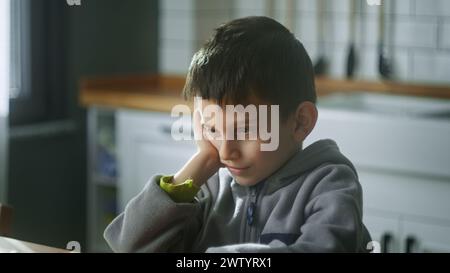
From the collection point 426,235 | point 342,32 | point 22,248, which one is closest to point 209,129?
point 22,248

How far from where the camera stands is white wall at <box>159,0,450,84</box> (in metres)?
1.02

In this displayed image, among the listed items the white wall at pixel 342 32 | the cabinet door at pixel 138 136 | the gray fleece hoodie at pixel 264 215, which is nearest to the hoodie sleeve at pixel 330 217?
the gray fleece hoodie at pixel 264 215

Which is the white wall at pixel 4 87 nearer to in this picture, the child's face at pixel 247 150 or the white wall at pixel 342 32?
the white wall at pixel 342 32

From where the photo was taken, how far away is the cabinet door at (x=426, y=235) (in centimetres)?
83

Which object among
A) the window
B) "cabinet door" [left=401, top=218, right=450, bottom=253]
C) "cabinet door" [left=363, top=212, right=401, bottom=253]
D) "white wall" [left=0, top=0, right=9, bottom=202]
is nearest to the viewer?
"cabinet door" [left=363, top=212, right=401, bottom=253]

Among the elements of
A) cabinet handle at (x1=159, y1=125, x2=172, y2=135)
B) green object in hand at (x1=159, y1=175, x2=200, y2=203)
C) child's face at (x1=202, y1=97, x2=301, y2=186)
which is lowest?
cabinet handle at (x1=159, y1=125, x2=172, y2=135)

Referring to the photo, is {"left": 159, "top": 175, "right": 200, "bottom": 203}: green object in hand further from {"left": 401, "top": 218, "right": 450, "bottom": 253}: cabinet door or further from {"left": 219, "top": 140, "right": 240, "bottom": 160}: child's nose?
{"left": 401, "top": 218, "right": 450, "bottom": 253}: cabinet door

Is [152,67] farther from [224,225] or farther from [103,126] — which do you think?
[224,225]

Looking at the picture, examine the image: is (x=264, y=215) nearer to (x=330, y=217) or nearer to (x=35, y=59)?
(x=330, y=217)

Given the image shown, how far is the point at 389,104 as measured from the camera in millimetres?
1213

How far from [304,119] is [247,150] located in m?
0.05

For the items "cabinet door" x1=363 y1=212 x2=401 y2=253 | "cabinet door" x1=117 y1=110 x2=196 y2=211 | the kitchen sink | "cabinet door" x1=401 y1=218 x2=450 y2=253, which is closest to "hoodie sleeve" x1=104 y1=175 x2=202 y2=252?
"cabinet door" x1=363 y1=212 x2=401 y2=253

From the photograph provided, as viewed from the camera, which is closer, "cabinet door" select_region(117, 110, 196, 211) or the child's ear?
the child's ear

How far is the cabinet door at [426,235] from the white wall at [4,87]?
70 cm
